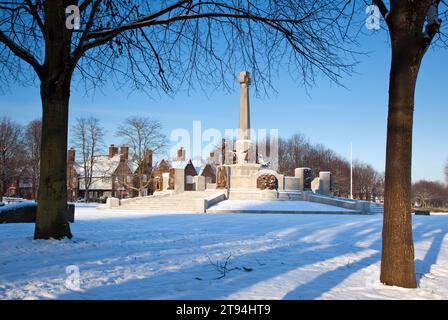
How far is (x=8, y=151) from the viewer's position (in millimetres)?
41875

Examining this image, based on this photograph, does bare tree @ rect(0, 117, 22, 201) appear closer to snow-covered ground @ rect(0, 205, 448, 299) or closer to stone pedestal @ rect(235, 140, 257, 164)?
stone pedestal @ rect(235, 140, 257, 164)

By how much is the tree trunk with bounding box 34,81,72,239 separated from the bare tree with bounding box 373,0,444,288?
6.13m

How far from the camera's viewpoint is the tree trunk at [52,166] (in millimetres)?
7863

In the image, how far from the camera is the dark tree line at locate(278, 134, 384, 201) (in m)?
74.9

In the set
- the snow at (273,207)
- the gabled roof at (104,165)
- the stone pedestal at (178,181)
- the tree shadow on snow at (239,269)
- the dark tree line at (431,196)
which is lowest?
the dark tree line at (431,196)

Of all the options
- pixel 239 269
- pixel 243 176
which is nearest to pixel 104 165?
pixel 243 176

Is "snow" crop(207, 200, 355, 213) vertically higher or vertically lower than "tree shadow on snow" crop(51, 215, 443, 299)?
lower

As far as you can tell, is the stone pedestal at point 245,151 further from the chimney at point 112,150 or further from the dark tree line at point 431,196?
the dark tree line at point 431,196

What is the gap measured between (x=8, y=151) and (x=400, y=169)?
44.5 m

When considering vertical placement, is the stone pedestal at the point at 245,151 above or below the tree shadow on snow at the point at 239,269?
above

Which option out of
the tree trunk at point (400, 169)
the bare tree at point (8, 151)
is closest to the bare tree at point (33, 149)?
the bare tree at point (8, 151)

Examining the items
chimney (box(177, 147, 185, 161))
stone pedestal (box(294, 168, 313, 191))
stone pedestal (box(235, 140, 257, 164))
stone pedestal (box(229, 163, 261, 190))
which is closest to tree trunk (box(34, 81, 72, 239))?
stone pedestal (box(229, 163, 261, 190))
